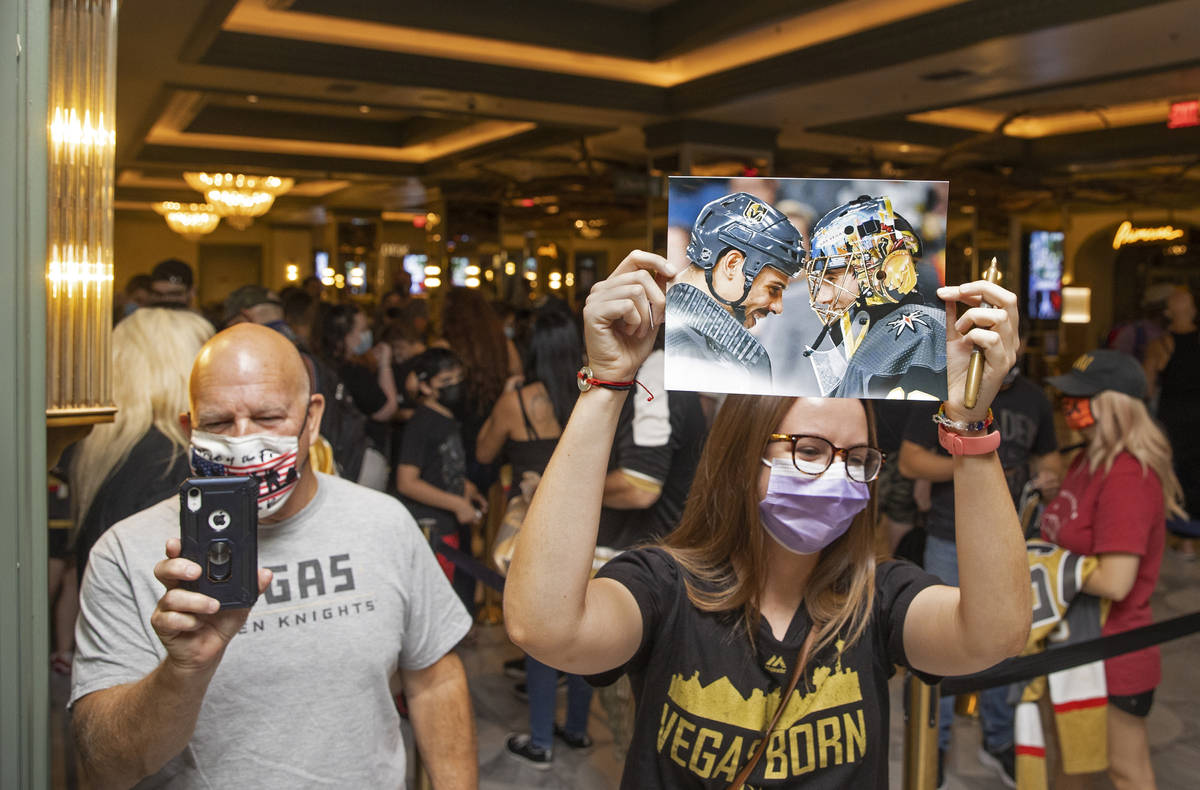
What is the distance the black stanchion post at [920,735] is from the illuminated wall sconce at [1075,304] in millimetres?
13175

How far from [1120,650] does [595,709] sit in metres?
2.58

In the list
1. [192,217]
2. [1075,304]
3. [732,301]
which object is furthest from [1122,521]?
[192,217]

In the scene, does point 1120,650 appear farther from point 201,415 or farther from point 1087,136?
point 1087,136

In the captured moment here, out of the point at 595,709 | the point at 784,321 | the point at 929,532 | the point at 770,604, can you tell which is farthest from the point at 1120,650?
the point at 595,709

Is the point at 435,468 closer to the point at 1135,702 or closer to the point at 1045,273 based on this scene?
the point at 1135,702

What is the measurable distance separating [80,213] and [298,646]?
0.95m

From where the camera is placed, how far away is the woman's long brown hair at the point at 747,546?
147 cm

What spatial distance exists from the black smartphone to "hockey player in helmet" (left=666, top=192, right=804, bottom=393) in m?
0.59

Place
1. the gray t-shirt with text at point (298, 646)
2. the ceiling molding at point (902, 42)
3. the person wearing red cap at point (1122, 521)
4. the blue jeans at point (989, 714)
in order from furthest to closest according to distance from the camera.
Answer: the ceiling molding at point (902, 42), the blue jeans at point (989, 714), the person wearing red cap at point (1122, 521), the gray t-shirt with text at point (298, 646)

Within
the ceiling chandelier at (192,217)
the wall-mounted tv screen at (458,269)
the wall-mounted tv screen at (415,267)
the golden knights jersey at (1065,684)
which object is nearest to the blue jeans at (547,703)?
the golden knights jersey at (1065,684)

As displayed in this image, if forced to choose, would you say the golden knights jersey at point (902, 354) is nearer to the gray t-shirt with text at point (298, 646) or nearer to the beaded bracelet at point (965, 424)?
the beaded bracelet at point (965, 424)

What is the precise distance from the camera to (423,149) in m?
13.1

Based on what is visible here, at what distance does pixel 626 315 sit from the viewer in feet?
3.83

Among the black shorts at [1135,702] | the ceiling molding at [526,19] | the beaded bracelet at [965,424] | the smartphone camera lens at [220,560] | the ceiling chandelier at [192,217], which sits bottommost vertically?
the black shorts at [1135,702]
